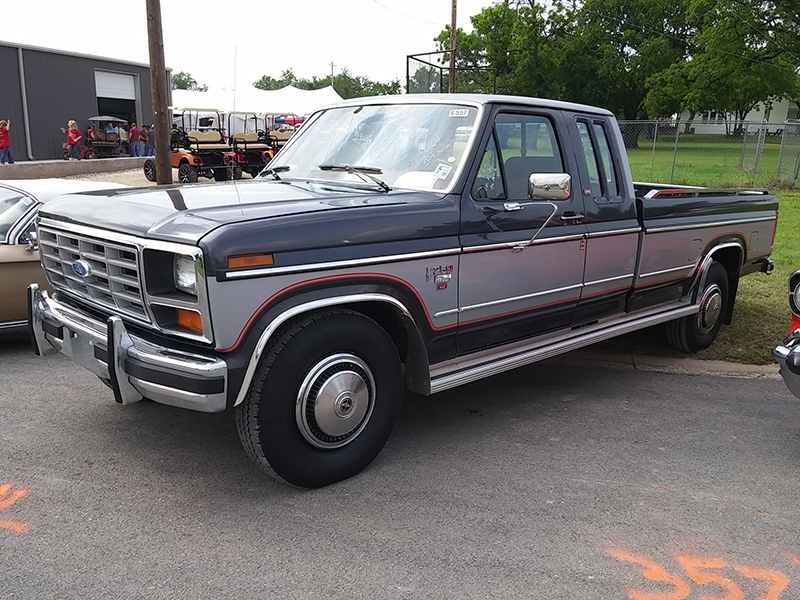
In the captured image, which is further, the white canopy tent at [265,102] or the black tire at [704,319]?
the white canopy tent at [265,102]

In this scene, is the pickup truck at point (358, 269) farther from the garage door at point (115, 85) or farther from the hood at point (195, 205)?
the garage door at point (115, 85)

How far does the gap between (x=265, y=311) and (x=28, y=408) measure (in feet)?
8.05

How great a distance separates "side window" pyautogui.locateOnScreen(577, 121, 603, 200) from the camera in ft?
16.8

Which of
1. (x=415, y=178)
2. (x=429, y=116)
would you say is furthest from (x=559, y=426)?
(x=429, y=116)

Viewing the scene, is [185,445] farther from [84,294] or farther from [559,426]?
[559,426]

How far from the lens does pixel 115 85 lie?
30984 millimetres

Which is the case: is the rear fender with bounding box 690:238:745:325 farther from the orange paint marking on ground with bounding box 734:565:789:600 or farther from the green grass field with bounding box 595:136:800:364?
the orange paint marking on ground with bounding box 734:565:789:600

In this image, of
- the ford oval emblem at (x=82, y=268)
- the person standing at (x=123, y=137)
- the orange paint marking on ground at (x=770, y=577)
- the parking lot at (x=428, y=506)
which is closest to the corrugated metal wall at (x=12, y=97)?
the person standing at (x=123, y=137)

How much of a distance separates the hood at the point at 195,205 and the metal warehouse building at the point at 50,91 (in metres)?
24.9

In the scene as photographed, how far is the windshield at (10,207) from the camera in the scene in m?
5.86

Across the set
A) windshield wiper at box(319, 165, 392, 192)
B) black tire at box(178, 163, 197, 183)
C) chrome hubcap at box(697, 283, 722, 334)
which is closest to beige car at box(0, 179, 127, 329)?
windshield wiper at box(319, 165, 392, 192)

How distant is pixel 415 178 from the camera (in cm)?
436

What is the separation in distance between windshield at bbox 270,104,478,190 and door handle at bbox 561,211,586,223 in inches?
35.6

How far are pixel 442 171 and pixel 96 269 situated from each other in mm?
2059
